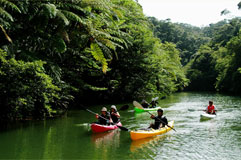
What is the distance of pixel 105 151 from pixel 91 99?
599 inches

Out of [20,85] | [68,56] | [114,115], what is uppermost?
[68,56]

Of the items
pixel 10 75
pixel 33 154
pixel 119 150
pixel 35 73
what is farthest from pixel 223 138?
pixel 10 75

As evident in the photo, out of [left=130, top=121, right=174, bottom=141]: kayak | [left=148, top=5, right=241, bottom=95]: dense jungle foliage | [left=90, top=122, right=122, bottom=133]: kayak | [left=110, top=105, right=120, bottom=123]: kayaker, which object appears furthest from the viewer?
[left=148, top=5, right=241, bottom=95]: dense jungle foliage

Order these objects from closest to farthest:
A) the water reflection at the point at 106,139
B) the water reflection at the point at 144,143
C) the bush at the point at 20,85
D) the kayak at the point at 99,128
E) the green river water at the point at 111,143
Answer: the green river water at the point at 111,143, the water reflection at the point at 144,143, the water reflection at the point at 106,139, the bush at the point at 20,85, the kayak at the point at 99,128

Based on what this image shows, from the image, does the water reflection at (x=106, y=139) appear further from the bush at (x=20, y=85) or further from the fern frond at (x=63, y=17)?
the fern frond at (x=63, y=17)

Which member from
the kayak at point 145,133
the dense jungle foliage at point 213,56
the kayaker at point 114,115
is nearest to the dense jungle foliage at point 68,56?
the kayaker at point 114,115

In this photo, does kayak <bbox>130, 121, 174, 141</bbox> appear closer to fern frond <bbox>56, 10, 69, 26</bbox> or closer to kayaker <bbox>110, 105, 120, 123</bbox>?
kayaker <bbox>110, 105, 120, 123</bbox>

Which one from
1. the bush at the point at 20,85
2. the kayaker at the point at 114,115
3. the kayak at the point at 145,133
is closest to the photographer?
the kayak at the point at 145,133

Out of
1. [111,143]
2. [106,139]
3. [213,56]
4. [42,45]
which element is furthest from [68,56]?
[213,56]

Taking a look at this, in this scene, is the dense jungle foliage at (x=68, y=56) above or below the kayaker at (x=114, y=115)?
above

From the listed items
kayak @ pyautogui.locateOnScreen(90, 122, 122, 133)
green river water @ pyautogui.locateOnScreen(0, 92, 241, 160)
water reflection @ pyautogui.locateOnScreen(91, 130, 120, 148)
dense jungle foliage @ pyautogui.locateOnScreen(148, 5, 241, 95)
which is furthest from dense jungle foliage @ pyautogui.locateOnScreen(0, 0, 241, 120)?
dense jungle foliage @ pyautogui.locateOnScreen(148, 5, 241, 95)

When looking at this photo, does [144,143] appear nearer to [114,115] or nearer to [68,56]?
[114,115]

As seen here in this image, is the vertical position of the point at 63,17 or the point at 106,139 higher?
the point at 63,17

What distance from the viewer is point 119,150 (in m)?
8.21
